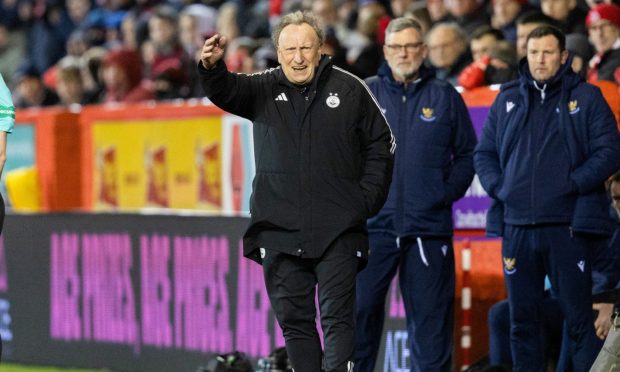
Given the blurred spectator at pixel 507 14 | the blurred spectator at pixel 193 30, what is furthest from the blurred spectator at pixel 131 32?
the blurred spectator at pixel 507 14

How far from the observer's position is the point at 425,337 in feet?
27.8

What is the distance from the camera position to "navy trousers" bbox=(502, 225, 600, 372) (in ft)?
26.3

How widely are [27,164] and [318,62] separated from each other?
7.79m

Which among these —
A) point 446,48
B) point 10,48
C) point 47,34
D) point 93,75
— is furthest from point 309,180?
point 10,48

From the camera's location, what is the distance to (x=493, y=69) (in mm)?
10172

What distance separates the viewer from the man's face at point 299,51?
23.1ft

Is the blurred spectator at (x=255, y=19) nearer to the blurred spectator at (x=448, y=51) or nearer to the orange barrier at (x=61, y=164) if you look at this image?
the orange barrier at (x=61, y=164)

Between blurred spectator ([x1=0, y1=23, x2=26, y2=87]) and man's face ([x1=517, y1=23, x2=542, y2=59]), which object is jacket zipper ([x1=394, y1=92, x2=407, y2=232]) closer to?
man's face ([x1=517, y1=23, x2=542, y2=59])

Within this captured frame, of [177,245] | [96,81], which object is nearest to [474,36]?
[177,245]

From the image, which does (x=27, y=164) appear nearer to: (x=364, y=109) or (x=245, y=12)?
(x=245, y=12)

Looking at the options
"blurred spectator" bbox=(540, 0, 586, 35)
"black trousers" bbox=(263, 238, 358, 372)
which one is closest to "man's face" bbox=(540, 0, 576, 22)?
"blurred spectator" bbox=(540, 0, 586, 35)

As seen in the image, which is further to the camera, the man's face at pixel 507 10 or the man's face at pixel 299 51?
the man's face at pixel 507 10

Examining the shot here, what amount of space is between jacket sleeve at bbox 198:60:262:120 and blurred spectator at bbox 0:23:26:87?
12.6 m

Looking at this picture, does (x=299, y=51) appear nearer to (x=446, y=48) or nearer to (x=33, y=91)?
(x=446, y=48)
